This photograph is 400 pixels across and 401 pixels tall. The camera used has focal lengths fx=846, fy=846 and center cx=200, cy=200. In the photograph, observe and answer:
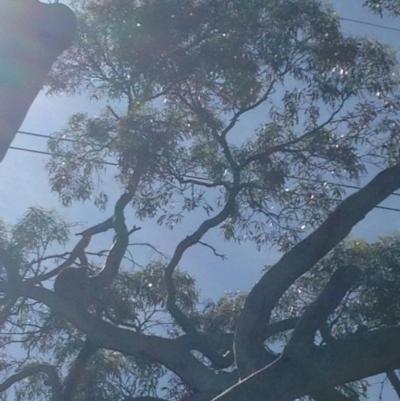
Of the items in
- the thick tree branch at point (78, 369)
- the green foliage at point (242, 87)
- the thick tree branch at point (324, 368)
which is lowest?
the thick tree branch at point (324, 368)

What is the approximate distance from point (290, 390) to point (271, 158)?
618cm

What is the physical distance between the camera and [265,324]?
689cm

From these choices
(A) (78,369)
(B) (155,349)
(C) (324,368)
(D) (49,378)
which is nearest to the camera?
(C) (324,368)

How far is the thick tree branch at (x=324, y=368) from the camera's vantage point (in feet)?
19.1

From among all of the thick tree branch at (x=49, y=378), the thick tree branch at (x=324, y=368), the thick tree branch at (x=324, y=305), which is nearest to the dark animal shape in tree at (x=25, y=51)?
the thick tree branch at (x=324, y=368)

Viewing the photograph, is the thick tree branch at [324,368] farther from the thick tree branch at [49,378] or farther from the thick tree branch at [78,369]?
the thick tree branch at [78,369]

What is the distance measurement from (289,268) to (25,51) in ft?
9.63

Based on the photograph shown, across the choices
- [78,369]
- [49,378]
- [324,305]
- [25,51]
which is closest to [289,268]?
[324,305]

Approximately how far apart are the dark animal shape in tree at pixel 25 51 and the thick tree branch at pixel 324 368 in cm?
237

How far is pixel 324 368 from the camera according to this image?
232 inches

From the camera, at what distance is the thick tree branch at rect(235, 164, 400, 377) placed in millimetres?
6836

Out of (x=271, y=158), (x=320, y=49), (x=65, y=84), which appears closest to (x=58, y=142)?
(x=65, y=84)

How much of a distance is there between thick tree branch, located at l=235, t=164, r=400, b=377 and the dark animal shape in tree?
266cm

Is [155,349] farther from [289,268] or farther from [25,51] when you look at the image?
[25,51]
